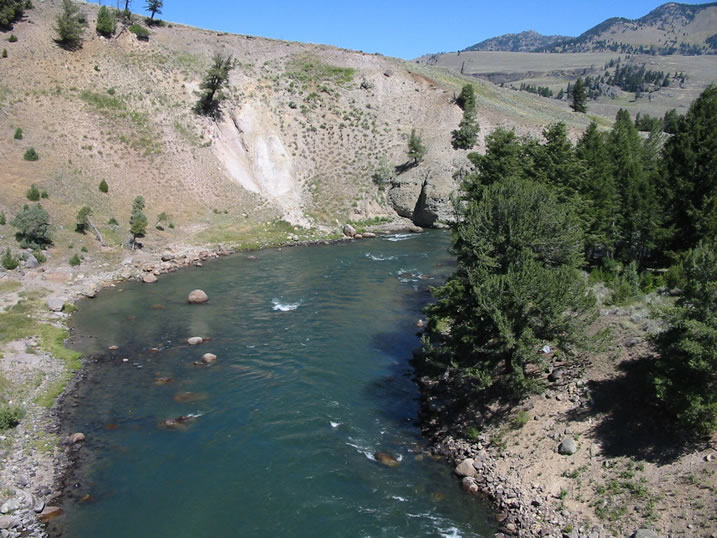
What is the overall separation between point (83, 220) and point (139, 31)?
43.1m

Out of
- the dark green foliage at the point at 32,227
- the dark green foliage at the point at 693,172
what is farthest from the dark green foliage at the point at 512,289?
the dark green foliage at the point at 32,227

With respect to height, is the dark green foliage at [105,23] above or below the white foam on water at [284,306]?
above

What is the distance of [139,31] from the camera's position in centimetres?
8450

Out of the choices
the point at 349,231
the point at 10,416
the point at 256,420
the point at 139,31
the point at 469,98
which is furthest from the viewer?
the point at 469,98

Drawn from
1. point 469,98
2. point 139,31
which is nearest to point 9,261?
point 139,31

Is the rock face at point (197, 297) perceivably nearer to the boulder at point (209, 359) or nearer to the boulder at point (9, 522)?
the boulder at point (209, 359)

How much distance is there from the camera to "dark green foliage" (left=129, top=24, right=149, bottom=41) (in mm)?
84375

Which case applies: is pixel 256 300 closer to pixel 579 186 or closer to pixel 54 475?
pixel 54 475

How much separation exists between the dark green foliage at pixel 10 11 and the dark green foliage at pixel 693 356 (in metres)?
89.8

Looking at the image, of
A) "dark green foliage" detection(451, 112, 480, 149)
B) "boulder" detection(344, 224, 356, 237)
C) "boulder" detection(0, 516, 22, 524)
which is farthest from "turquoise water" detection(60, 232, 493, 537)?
"dark green foliage" detection(451, 112, 480, 149)

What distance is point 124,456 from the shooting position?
2580 cm

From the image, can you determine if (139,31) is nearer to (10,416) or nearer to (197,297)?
(197,297)

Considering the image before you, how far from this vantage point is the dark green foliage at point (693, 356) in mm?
20375

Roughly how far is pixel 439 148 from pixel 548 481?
73.2 m
